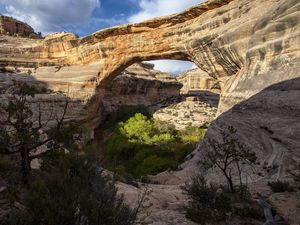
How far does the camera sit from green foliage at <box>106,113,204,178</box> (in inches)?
775

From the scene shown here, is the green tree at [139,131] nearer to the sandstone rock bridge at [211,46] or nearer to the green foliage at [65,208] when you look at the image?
the sandstone rock bridge at [211,46]

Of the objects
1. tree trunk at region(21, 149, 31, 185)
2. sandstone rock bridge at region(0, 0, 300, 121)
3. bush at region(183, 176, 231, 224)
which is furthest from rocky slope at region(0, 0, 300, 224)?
tree trunk at region(21, 149, 31, 185)

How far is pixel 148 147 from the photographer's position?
23.2 metres

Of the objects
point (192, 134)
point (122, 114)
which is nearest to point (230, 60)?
point (192, 134)

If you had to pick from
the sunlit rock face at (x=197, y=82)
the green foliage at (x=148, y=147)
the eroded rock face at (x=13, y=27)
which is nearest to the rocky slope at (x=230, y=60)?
the green foliage at (x=148, y=147)

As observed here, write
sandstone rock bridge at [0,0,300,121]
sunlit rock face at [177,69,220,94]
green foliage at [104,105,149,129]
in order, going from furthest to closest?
1. sunlit rock face at [177,69,220,94]
2. green foliage at [104,105,149,129]
3. sandstone rock bridge at [0,0,300,121]

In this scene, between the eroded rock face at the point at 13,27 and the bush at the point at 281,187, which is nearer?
the bush at the point at 281,187

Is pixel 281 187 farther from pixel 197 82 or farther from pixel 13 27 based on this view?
pixel 13 27

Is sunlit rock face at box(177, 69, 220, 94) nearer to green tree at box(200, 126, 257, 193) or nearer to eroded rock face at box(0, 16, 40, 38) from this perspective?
eroded rock face at box(0, 16, 40, 38)

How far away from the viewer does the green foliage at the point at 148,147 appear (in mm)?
19688

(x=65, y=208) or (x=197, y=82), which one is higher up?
(x=197, y=82)

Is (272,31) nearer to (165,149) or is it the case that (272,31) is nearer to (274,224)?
(165,149)

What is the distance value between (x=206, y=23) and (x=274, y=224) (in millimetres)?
18312

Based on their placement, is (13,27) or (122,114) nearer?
(122,114)
